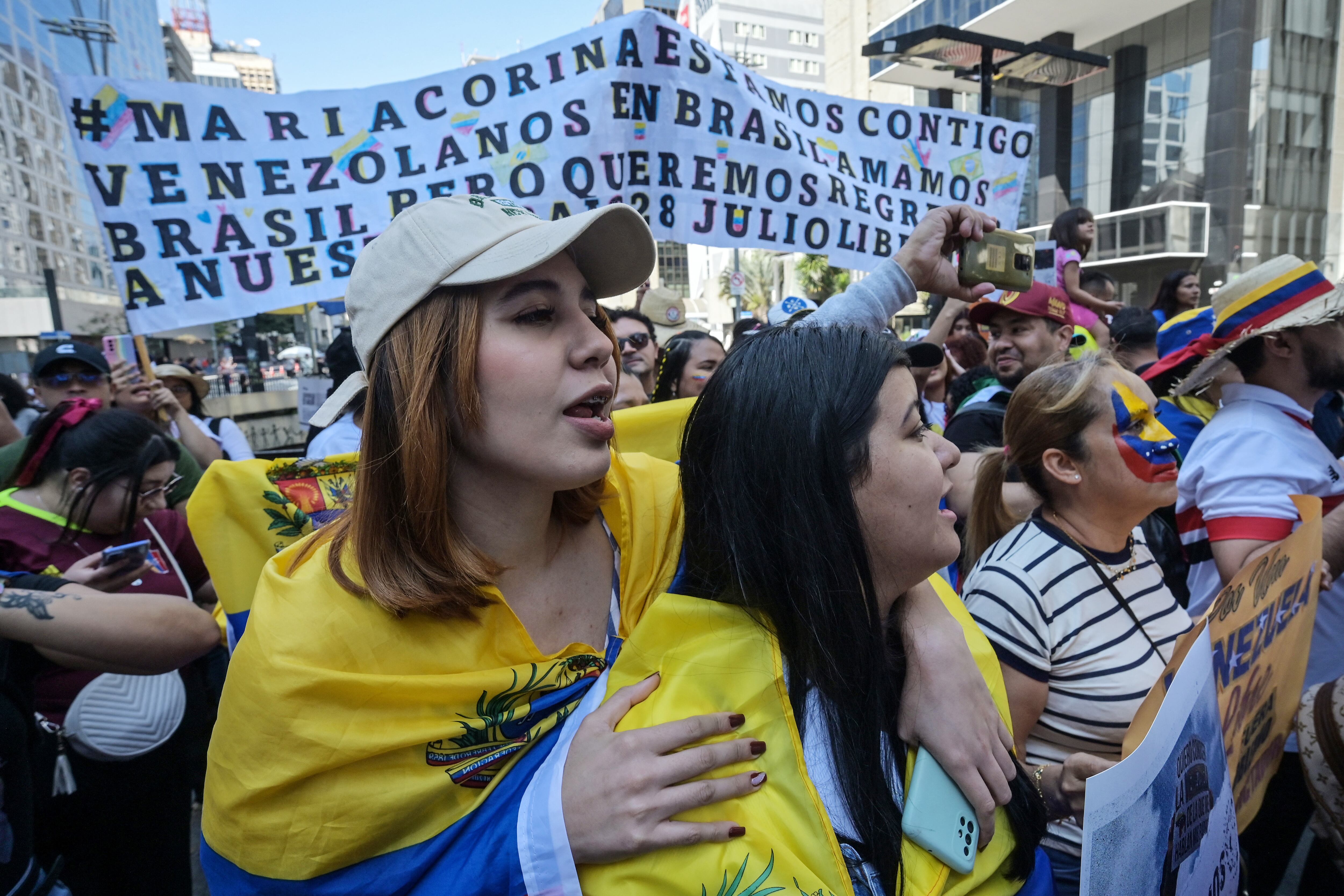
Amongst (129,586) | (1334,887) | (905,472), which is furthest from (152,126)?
(1334,887)

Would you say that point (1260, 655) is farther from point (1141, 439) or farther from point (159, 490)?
point (159, 490)

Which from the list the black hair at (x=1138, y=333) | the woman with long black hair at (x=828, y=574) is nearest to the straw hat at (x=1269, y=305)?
the black hair at (x=1138, y=333)

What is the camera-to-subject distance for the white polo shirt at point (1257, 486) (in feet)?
7.77

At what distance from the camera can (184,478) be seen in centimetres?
358

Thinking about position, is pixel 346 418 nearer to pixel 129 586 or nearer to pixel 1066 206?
pixel 129 586

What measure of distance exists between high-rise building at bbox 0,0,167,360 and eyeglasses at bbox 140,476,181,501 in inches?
1351

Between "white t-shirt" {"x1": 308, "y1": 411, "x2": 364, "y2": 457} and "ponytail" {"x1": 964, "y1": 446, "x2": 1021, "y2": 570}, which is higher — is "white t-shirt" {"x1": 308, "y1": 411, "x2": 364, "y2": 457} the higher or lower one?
the higher one

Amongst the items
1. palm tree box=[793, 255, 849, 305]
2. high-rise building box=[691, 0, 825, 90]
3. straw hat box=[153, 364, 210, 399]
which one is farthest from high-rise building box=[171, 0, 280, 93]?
straw hat box=[153, 364, 210, 399]

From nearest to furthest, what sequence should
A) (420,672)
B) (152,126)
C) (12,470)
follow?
(420,672)
(12,470)
(152,126)

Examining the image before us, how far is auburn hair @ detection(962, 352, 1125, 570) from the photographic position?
2.12m

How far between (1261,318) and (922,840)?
8.24ft

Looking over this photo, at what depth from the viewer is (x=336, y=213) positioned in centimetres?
362

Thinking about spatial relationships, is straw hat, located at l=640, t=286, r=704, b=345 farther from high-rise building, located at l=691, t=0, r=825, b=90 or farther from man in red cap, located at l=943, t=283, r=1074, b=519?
high-rise building, located at l=691, t=0, r=825, b=90

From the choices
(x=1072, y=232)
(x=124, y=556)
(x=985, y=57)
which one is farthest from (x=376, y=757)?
(x=985, y=57)
